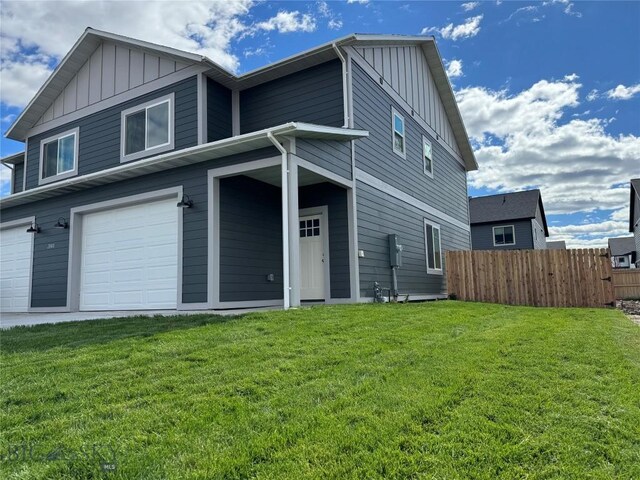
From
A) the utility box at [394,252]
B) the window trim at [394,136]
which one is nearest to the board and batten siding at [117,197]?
the utility box at [394,252]

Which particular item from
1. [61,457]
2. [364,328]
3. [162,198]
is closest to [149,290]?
[162,198]

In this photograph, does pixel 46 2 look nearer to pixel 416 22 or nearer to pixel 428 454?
pixel 416 22

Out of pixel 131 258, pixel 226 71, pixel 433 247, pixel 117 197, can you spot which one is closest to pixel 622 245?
pixel 433 247

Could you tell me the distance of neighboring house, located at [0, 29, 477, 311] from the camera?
8.34 m

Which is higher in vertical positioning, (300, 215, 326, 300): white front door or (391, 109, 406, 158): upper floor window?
(391, 109, 406, 158): upper floor window

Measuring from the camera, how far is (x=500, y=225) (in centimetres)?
2828

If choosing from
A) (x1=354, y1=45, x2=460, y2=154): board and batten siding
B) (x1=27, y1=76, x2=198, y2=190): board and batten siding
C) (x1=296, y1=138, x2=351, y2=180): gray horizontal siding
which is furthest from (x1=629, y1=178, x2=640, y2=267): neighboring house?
(x1=27, y1=76, x2=198, y2=190): board and batten siding

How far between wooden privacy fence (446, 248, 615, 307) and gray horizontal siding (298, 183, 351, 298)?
15.7 feet

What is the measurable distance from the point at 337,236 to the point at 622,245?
157 ft

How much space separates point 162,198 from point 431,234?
8.24 meters

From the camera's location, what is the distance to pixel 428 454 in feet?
7.41

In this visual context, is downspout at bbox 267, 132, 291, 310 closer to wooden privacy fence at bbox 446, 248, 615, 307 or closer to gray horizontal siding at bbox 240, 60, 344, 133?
gray horizontal siding at bbox 240, 60, 344, 133

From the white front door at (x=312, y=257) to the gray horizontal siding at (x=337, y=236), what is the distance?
0.27 meters

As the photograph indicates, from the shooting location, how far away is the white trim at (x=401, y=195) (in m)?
9.85
